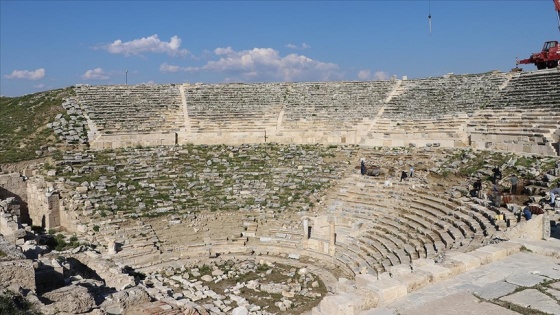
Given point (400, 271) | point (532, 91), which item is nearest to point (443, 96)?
point (532, 91)

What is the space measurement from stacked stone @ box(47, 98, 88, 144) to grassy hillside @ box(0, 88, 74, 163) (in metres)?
0.33

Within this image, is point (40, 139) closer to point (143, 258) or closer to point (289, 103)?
point (143, 258)

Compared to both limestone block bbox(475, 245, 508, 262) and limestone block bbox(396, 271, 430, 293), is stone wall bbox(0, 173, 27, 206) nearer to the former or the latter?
limestone block bbox(396, 271, 430, 293)

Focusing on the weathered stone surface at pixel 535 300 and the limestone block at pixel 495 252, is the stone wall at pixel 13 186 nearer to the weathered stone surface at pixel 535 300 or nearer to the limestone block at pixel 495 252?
the limestone block at pixel 495 252

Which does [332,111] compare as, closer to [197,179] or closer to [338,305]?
[197,179]

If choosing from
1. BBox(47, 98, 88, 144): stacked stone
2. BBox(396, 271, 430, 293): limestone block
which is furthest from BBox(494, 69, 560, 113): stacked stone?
BBox(47, 98, 88, 144): stacked stone

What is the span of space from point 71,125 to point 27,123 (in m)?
2.60

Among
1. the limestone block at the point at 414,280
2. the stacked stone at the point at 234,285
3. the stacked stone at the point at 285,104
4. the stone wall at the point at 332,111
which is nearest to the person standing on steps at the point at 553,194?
the stacked stone at the point at 234,285

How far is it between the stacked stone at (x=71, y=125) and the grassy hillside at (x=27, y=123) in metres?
0.33

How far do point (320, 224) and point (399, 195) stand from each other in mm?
3463

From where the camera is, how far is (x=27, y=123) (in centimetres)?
2644

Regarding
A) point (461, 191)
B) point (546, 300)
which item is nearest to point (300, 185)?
point (461, 191)

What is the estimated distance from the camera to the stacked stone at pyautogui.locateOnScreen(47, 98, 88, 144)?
2516 centimetres

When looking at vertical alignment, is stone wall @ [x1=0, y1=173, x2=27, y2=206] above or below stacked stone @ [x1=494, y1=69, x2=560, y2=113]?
below
